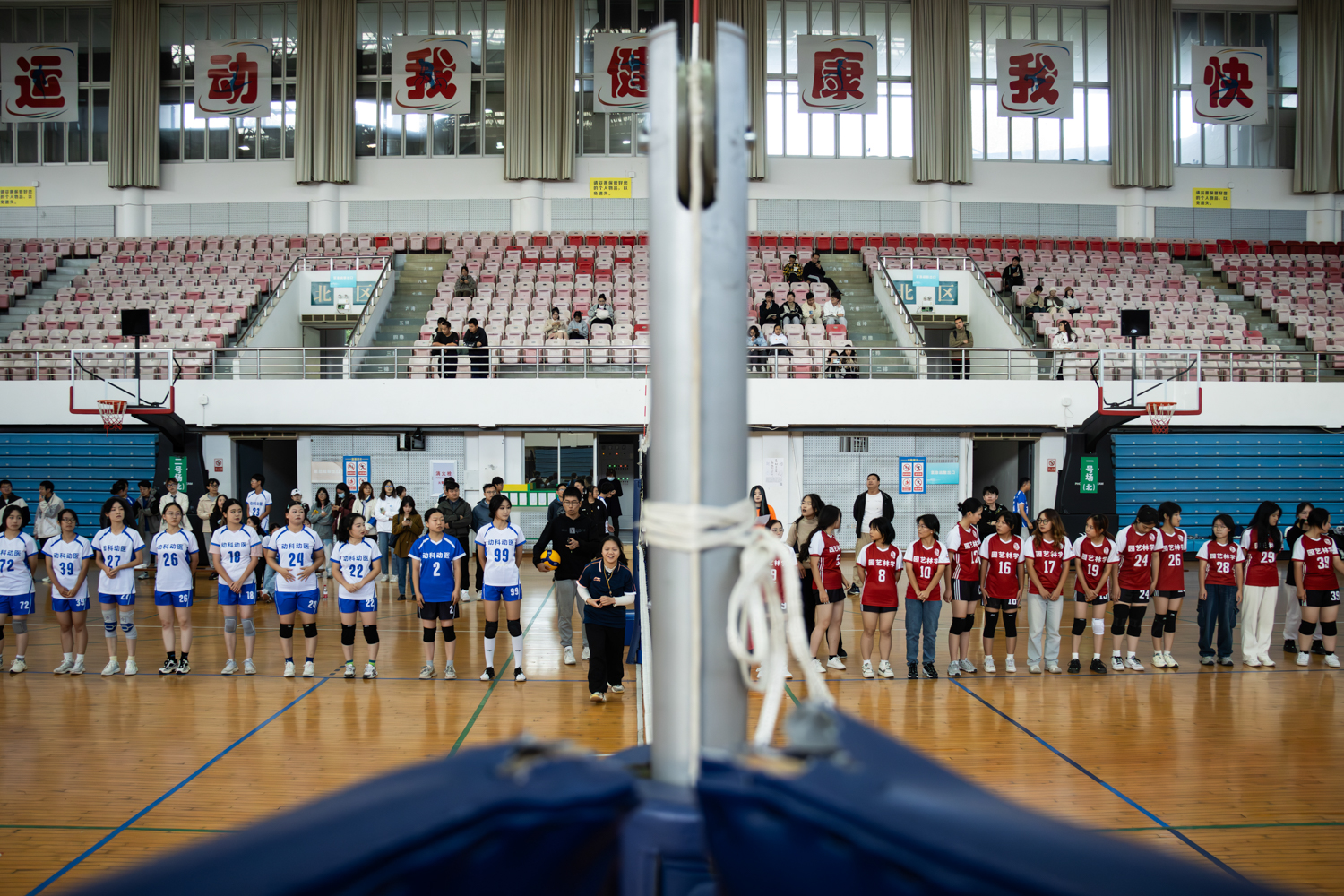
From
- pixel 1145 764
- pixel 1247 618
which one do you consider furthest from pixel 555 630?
pixel 1247 618

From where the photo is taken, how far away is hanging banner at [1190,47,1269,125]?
21.9m

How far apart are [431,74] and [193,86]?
22.7ft

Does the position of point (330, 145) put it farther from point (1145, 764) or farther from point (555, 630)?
point (1145, 764)

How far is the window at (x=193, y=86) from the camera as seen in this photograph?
2277 centimetres

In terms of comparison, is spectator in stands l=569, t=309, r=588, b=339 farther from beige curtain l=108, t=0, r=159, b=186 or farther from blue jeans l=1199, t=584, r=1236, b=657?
beige curtain l=108, t=0, r=159, b=186

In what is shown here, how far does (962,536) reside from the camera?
8406mm

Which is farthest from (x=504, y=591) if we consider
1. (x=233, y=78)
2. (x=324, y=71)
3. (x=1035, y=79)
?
(x=1035, y=79)

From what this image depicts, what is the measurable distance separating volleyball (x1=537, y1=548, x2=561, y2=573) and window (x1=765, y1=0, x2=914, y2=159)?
1767cm

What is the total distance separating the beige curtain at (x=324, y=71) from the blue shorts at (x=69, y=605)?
1716 cm

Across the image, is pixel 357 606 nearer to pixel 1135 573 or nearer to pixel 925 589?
pixel 925 589

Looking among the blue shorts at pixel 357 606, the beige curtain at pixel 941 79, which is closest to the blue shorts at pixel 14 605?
the blue shorts at pixel 357 606

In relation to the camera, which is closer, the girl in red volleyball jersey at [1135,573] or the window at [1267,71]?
the girl in red volleyball jersey at [1135,573]

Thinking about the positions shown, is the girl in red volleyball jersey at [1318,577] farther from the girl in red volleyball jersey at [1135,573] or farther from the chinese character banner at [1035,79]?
the chinese character banner at [1035,79]

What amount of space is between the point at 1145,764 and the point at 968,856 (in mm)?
6302
